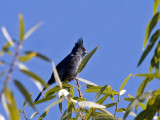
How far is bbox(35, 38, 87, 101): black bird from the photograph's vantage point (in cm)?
534

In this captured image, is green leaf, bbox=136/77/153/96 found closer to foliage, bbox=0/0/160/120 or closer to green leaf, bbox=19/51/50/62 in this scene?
foliage, bbox=0/0/160/120

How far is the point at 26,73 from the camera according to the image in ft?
4.37

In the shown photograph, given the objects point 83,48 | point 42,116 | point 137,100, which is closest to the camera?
point 137,100

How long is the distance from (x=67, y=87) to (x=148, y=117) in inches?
46.6

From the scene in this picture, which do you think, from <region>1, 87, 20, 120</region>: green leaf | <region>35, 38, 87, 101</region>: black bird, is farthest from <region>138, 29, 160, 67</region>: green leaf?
<region>35, 38, 87, 101</region>: black bird

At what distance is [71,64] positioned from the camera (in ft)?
18.2

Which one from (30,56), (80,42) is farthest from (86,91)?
(80,42)

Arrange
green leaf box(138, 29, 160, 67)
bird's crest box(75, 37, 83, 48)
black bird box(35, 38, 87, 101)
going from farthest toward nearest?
1. bird's crest box(75, 37, 83, 48)
2. black bird box(35, 38, 87, 101)
3. green leaf box(138, 29, 160, 67)

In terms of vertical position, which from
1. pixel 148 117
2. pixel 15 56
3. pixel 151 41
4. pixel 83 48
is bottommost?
pixel 148 117

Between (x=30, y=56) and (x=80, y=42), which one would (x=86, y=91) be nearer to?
(x=30, y=56)

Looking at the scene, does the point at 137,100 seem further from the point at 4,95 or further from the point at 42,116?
the point at 42,116

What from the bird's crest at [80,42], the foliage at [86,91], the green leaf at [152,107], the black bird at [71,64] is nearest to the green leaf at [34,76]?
the foliage at [86,91]

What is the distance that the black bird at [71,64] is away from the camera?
17.5ft

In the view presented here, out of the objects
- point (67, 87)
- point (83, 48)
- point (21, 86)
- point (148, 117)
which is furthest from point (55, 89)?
point (83, 48)
